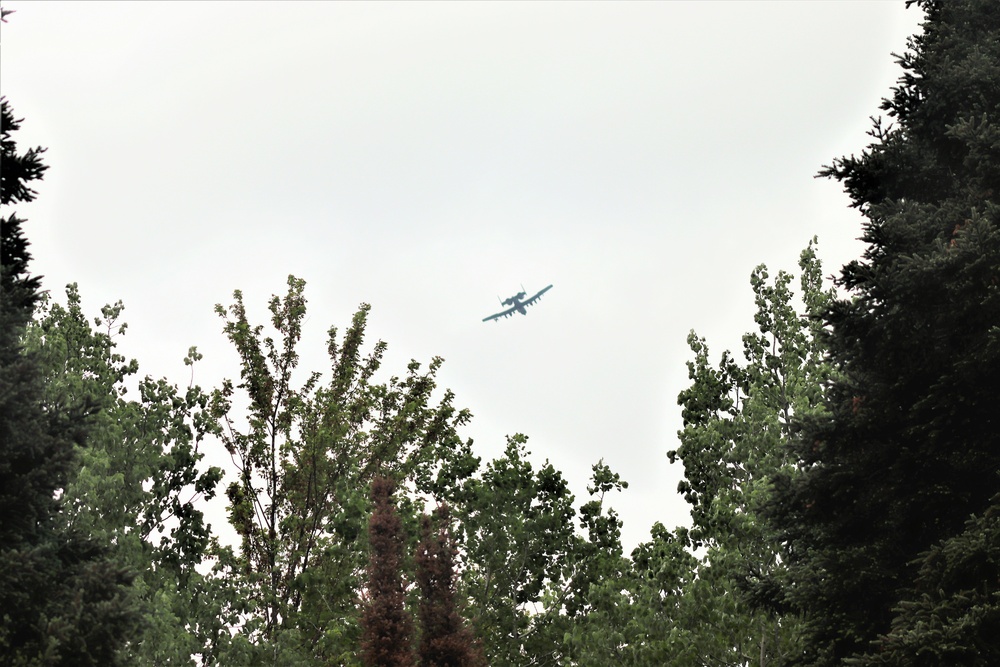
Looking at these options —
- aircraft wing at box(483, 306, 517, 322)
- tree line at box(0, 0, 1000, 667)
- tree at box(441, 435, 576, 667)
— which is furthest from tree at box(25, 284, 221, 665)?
aircraft wing at box(483, 306, 517, 322)

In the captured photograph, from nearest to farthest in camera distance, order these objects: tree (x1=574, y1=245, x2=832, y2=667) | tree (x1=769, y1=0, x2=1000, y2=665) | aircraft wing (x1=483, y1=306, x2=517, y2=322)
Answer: tree (x1=769, y1=0, x2=1000, y2=665)
tree (x1=574, y1=245, x2=832, y2=667)
aircraft wing (x1=483, y1=306, x2=517, y2=322)

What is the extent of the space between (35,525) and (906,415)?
12447 millimetres

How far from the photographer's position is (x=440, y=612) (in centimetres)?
3381

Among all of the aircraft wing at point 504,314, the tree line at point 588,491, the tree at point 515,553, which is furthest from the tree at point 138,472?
the aircraft wing at point 504,314

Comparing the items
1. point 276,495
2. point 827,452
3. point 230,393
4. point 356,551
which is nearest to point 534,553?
point 356,551

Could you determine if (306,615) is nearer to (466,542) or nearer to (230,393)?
(466,542)

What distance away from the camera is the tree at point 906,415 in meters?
15.9

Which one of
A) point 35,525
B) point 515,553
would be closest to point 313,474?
point 515,553

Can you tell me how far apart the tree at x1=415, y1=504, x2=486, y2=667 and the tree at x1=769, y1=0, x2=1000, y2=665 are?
16.9m

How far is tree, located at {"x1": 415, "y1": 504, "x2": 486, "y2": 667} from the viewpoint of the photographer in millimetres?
33281

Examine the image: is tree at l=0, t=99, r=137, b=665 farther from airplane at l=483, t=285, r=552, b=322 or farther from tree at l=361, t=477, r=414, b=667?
airplane at l=483, t=285, r=552, b=322

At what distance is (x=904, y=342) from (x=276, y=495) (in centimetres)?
2779

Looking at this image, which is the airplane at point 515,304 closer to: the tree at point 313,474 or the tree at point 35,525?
the tree at point 313,474

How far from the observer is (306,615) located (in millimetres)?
35562
